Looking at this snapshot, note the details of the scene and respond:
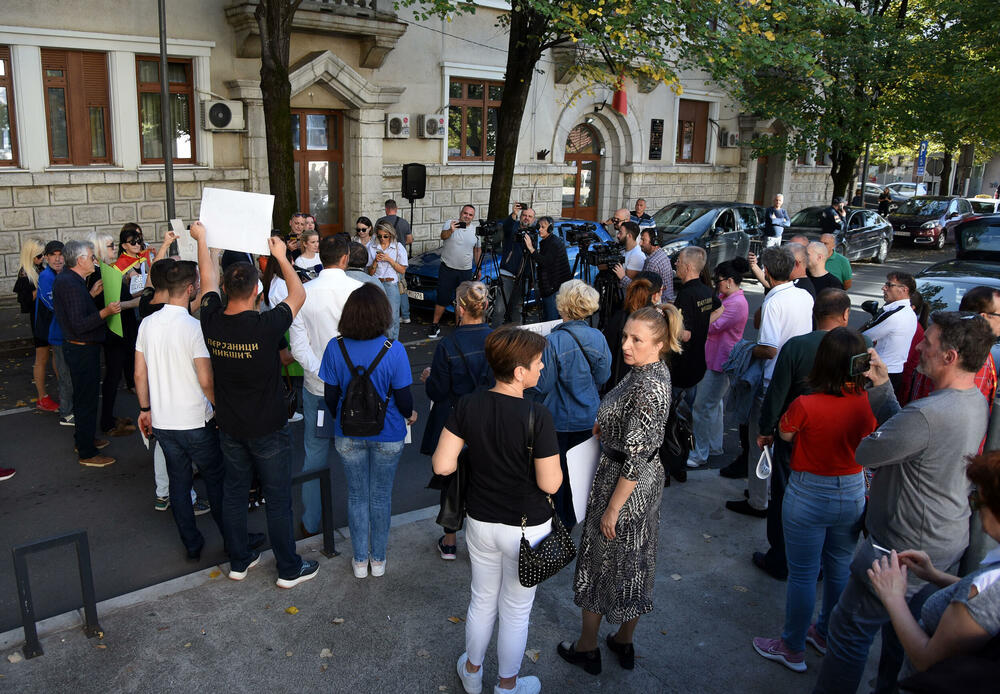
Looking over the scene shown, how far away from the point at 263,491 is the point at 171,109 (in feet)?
39.3

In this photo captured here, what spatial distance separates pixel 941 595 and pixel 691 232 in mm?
14352

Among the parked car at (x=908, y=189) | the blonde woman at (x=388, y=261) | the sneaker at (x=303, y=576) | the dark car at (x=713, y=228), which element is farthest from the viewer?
the parked car at (x=908, y=189)

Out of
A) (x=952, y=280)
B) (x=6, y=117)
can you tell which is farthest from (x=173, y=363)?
(x=6, y=117)

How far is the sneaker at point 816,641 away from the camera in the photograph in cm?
446

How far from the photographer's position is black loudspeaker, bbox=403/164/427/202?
1452 centimetres

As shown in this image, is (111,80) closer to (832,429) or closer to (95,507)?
(95,507)

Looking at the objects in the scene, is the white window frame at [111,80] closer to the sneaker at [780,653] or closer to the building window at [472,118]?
the building window at [472,118]

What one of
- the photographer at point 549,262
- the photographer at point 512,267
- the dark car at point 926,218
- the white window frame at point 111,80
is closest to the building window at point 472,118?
the white window frame at point 111,80

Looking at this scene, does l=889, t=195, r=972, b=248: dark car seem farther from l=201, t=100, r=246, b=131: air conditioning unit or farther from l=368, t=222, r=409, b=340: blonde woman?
l=368, t=222, r=409, b=340: blonde woman

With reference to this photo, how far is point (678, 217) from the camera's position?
17438 mm

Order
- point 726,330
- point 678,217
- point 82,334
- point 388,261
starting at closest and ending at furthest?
point 82,334, point 726,330, point 388,261, point 678,217

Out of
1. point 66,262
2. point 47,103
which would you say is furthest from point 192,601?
point 47,103

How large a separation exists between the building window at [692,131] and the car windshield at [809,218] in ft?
17.5

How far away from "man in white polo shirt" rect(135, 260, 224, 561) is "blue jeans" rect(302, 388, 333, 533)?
0.68m
